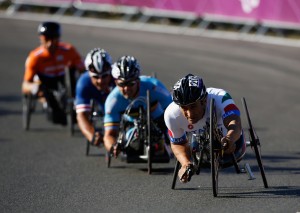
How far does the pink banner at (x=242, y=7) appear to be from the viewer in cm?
1945

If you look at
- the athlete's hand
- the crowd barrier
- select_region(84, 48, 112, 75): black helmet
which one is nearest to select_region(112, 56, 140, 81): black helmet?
select_region(84, 48, 112, 75): black helmet

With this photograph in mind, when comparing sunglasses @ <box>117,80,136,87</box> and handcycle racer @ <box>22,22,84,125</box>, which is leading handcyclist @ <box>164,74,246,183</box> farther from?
handcycle racer @ <box>22,22,84,125</box>

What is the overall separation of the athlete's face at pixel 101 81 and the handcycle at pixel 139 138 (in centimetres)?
97

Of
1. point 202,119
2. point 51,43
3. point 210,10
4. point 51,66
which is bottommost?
point 202,119

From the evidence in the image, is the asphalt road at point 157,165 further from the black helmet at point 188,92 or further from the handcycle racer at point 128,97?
the black helmet at point 188,92

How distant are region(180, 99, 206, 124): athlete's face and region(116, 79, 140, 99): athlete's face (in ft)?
5.95

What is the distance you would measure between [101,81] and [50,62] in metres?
2.56

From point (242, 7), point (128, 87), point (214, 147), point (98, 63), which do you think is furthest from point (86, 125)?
point (242, 7)

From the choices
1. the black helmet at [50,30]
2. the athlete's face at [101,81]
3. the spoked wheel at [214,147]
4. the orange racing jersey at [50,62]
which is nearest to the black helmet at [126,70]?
the athlete's face at [101,81]

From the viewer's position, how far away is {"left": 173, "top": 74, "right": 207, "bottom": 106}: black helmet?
27.9ft

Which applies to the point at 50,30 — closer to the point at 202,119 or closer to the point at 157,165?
the point at 157,165

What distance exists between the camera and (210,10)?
68.5ft

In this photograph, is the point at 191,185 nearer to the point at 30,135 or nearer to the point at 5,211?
the point at 5,211

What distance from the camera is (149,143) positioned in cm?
1000
